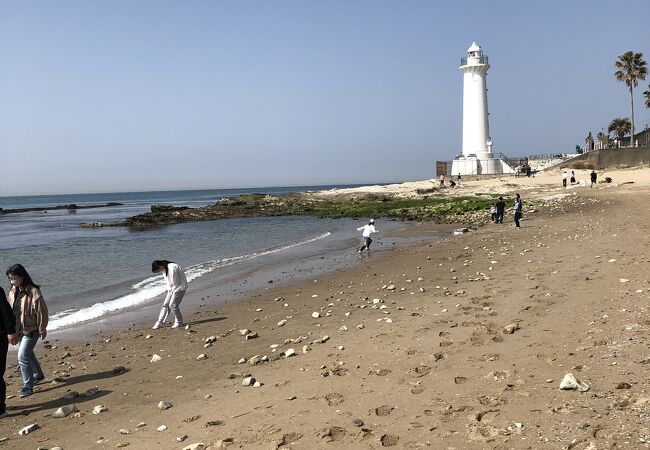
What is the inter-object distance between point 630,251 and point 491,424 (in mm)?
11013

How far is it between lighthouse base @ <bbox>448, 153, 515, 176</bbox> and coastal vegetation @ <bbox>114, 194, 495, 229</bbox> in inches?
395

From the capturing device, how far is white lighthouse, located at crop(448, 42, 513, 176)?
65500mm

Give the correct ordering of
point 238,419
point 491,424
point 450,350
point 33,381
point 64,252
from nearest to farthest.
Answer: point 491,424 < point 238,419 < point 450,350 < point 33,381 < point 64,252

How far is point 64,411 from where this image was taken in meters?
7.67

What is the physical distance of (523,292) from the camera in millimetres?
11117

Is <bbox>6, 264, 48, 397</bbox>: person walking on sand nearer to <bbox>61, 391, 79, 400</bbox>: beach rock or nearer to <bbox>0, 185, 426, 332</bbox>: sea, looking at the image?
<bbox>61, 391, 79, 400</bbox>: beach rock

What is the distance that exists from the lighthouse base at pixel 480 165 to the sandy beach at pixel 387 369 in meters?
51.5

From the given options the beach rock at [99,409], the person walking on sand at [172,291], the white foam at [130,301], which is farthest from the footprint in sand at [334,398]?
the white foam at [130,301]

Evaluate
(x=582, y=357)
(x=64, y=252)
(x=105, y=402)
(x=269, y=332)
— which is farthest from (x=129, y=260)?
(x=582, y=357)

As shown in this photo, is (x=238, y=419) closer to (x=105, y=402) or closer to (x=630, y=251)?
(x=105, y=402)

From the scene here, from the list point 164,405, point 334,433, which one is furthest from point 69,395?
point 334,433

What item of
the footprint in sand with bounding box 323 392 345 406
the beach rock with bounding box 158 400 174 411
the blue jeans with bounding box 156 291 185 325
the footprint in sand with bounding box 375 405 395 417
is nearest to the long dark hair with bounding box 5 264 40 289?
the beach rock with bounding box 158 400 174 411

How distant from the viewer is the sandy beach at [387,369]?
5.46 meters

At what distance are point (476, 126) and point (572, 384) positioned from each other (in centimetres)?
6403
